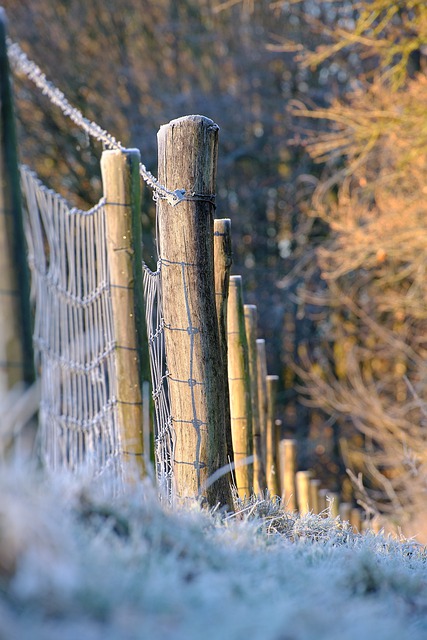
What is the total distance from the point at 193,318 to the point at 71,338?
3.58ft

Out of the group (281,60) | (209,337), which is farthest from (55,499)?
(281,60)

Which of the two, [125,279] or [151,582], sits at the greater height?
[125,279]

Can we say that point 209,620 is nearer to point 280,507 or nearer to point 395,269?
point 280,507

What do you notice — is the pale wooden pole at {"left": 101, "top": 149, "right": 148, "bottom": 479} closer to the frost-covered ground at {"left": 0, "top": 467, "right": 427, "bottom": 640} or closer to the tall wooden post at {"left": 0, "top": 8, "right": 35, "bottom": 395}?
the frost-covered ground at {"left": 0, "top": 467, "right": 427, "bottom": 640}

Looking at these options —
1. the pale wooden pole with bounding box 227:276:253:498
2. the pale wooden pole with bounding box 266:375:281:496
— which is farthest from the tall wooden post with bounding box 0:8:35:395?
the pale wooden pole with bounding box 266:375:281:496

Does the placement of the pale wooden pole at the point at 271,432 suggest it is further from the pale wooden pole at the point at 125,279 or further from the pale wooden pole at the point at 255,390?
the pale wooden pole at the point at 125,279

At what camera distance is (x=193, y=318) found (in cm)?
441

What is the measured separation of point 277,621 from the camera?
2.17 m

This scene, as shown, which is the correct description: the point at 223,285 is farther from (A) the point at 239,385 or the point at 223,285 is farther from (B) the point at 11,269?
(B) the point at 11,269

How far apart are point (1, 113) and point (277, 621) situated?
154 centimetres

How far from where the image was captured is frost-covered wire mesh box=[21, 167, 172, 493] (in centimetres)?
317

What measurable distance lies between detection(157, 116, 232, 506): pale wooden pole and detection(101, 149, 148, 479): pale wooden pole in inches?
36.7

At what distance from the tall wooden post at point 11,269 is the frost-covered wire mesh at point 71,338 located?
1.30ft

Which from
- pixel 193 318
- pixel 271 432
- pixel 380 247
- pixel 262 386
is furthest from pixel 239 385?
pixel 380 247
